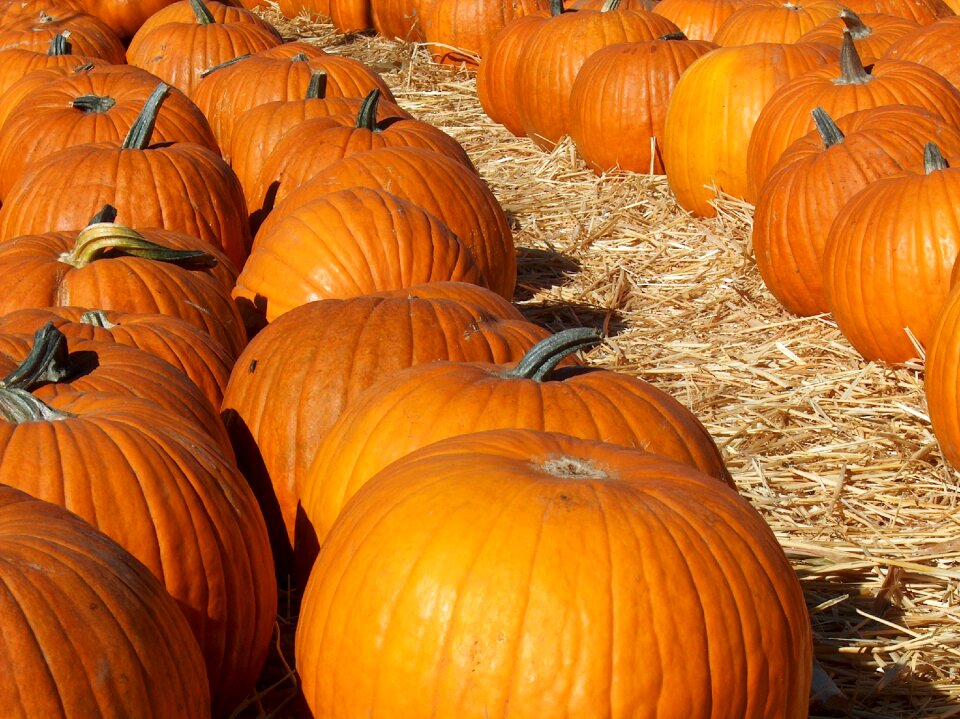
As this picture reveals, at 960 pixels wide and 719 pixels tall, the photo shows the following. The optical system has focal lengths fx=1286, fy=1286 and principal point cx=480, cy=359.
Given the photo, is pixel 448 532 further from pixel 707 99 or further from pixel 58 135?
pixel 707 99

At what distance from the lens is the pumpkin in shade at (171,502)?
106 inches

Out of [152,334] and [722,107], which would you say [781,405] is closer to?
[152,334]

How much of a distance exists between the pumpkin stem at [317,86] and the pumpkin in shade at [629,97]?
184 centimetres

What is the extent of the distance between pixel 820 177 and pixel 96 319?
3.11m

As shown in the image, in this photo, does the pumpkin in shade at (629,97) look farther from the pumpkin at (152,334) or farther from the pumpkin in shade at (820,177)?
the pumpkin at (152,334)

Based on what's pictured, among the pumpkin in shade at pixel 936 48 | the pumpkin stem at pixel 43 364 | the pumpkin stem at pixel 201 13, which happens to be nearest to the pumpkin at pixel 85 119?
the pumpkin stem at pixel 201 13

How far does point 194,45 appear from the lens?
8570 millimetres

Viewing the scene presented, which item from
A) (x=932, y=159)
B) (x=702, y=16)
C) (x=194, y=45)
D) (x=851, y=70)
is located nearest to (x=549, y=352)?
(x=932, y=159)

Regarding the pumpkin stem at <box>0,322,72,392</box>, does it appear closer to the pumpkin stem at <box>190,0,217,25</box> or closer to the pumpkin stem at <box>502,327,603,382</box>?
the pumpkin stem at <box>502,327,603,382</box>

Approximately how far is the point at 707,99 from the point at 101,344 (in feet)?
14.2

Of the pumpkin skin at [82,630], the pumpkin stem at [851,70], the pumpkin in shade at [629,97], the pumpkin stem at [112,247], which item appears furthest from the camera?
the pumpkin in shade at [629,97]

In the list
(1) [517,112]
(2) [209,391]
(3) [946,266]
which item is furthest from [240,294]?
(1) [517,112]

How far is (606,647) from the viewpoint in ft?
6.83

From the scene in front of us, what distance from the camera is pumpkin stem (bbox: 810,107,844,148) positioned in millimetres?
5500
